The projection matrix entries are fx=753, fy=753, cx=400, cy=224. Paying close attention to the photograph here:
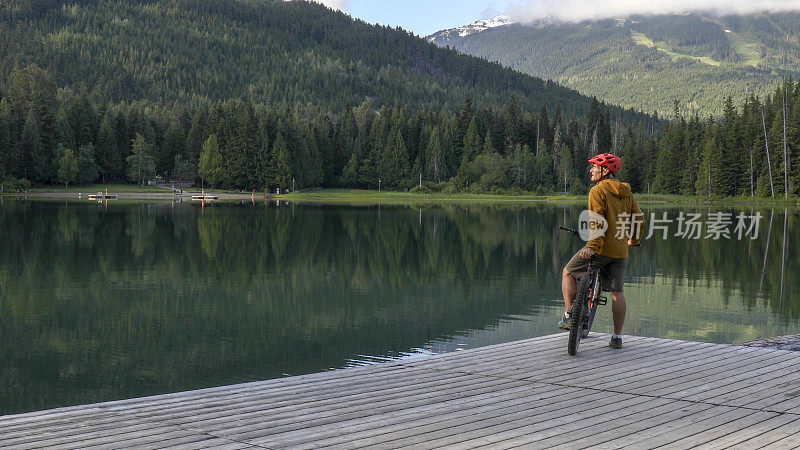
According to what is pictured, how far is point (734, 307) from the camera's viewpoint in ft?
68.6

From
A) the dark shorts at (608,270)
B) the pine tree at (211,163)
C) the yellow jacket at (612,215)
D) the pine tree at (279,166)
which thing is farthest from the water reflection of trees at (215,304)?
the pine tree at (279,166)

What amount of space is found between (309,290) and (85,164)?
108 meters

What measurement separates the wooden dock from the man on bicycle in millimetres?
1056

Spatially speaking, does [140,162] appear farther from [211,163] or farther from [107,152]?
[211,163]

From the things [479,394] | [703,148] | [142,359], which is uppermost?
[703,148]

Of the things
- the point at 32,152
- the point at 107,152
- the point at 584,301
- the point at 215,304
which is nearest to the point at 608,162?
the point at 584,301

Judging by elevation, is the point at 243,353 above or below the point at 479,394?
below

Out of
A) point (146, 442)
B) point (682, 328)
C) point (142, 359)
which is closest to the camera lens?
point (146, 442)

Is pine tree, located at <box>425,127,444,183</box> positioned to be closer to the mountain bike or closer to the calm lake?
the calm lake

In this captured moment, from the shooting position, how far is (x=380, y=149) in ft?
466

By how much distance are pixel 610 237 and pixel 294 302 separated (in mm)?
11808

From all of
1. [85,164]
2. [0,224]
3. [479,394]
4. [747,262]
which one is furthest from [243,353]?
[85,164]

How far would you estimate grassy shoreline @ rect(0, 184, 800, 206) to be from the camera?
360ft

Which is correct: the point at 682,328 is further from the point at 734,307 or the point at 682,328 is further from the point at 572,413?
the point at 572,413
